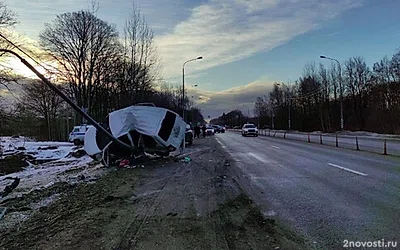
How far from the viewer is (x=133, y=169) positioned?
16047 millimetres

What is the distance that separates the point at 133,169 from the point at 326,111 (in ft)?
253

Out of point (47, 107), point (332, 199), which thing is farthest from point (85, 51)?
point (332, 199)

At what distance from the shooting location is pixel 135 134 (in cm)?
1798

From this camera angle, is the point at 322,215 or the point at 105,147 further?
the point at 105,147

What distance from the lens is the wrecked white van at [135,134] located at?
17516 millimetres

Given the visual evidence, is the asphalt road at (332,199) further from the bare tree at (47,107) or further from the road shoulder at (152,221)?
the bare tree at (47,107)

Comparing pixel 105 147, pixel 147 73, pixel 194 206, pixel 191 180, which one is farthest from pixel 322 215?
pixel 147 73

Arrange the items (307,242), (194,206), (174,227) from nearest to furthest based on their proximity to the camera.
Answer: (307,242), (174,227), (194,206)

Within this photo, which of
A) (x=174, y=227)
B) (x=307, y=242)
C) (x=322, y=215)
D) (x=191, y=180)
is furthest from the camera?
(x=191, y=180)

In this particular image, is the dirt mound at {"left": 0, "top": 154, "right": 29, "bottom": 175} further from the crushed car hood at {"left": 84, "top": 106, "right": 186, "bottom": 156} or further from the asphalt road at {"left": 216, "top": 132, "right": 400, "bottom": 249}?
the asphalt road at {"left": 216, "top": 132, "right": 400, "bottom": 249}

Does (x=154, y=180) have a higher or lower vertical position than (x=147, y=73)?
lower

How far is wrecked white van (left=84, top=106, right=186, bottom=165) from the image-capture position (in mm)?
17516

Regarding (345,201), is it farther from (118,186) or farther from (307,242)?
(118,186)

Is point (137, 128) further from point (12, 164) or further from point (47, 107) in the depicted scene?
point (47, 107)
